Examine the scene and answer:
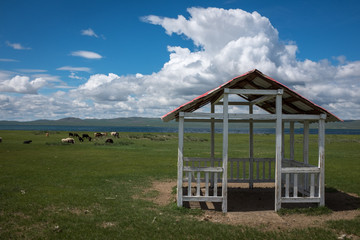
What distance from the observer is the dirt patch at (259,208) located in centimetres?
862

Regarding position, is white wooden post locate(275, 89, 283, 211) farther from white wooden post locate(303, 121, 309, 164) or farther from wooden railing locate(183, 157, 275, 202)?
white wooden post locate(303, 121, 309, 164)

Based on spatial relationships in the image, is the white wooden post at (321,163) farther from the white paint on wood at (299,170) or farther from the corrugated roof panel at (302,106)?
the corrugated roof panel at (302,106)

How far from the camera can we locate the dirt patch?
8.62 m

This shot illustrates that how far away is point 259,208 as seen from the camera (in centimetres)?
1035

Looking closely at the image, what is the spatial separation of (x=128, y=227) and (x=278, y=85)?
272 inches

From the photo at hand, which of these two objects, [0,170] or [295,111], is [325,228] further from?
[0,170]

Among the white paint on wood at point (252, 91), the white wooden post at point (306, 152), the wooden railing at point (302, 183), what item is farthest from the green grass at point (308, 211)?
the white paint on wood at point (252, 91)

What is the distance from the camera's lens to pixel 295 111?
11656 millimetres

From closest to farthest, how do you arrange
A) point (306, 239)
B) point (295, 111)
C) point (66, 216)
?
point (306, 239) → point (66, 216) → point (295, 111)

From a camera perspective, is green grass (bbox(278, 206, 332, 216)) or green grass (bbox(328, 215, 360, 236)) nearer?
green grass (bbox(328, 215, 360, 236))

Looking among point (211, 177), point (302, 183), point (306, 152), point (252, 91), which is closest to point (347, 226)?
point (302, 183)

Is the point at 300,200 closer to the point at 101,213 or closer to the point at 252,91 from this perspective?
the point at 252,91

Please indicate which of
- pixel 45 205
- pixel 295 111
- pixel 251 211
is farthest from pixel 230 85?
pixel 45 205

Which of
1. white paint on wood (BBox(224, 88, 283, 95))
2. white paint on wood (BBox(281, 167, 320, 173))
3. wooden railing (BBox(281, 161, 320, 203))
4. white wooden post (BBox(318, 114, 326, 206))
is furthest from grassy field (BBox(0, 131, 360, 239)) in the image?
white paint on wood (BBox(224, 88, 283, 95))
